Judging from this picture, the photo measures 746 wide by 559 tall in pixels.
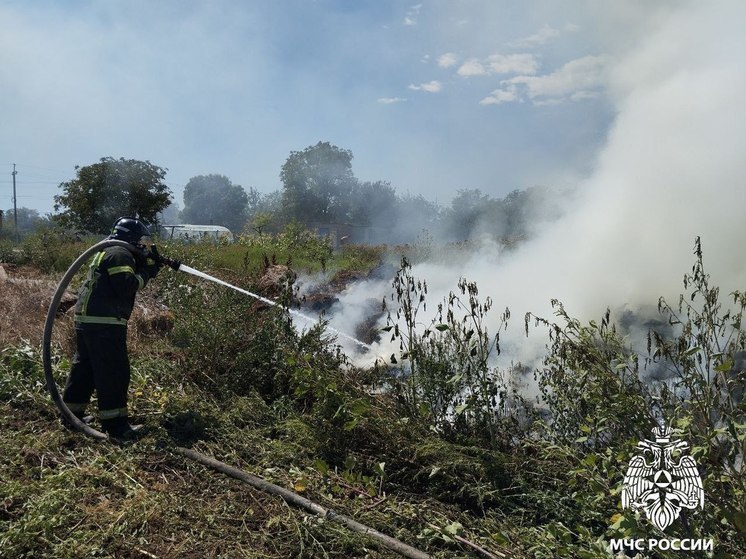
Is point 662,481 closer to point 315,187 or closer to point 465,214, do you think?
point 465,214

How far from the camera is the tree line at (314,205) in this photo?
21.4 m

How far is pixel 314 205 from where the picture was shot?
4522cm

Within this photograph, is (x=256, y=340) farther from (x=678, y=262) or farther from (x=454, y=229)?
(x=454, y=229)

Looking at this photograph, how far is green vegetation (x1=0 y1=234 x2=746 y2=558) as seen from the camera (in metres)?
2.60

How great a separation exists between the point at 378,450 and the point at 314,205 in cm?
4225

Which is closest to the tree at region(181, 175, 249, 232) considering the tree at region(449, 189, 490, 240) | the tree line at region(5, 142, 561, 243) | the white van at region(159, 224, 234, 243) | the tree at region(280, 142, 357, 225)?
the tree line at region(5, 142, 561, 243)

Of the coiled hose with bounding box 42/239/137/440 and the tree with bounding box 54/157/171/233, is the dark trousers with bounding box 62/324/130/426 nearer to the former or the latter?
the coiled hose with bounding box 42/239/137/440

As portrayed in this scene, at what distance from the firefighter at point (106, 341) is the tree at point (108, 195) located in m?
22.4

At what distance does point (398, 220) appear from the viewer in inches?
1708

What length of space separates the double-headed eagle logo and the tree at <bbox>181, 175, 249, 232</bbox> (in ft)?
269

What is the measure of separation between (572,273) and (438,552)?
22.5 feet

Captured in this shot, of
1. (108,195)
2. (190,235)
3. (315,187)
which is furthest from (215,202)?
(190,235)

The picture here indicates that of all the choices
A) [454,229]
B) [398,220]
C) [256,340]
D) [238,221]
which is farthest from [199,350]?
[238,221]

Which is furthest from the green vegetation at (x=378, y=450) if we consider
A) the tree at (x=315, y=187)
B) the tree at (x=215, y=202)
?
the tree at (x=215, y=202)
